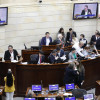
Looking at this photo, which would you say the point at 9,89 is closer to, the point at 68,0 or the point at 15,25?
the point at 15,25

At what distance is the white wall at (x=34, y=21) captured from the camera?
47.0 feet

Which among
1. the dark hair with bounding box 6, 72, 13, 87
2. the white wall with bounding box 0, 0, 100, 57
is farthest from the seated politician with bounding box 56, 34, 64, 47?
the dark hair with bounding box 6, 72, 13, 87

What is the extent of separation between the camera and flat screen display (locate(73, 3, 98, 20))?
1560 cm

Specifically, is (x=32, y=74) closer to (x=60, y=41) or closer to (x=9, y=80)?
(x=9, y=80)

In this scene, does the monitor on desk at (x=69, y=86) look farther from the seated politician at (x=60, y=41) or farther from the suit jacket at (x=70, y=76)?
the seated politician at (x=60, y=41)

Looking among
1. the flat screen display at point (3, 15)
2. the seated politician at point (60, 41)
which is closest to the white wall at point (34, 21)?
the flat screen display at point (3, 15)

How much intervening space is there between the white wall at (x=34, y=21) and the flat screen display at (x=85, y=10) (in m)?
0.37

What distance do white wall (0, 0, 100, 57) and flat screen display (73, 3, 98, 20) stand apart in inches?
14.4

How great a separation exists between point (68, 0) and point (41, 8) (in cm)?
216

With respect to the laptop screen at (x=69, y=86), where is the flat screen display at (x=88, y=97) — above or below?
below

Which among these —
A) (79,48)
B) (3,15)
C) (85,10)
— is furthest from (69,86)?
(85,10)

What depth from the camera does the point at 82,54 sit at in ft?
38.5

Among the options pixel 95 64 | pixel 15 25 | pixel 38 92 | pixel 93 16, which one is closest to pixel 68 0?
pixel 93 16

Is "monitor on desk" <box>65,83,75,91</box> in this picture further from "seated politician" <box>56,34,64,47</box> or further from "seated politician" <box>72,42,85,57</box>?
"seated politician" <box>56,34,64,47</box>
